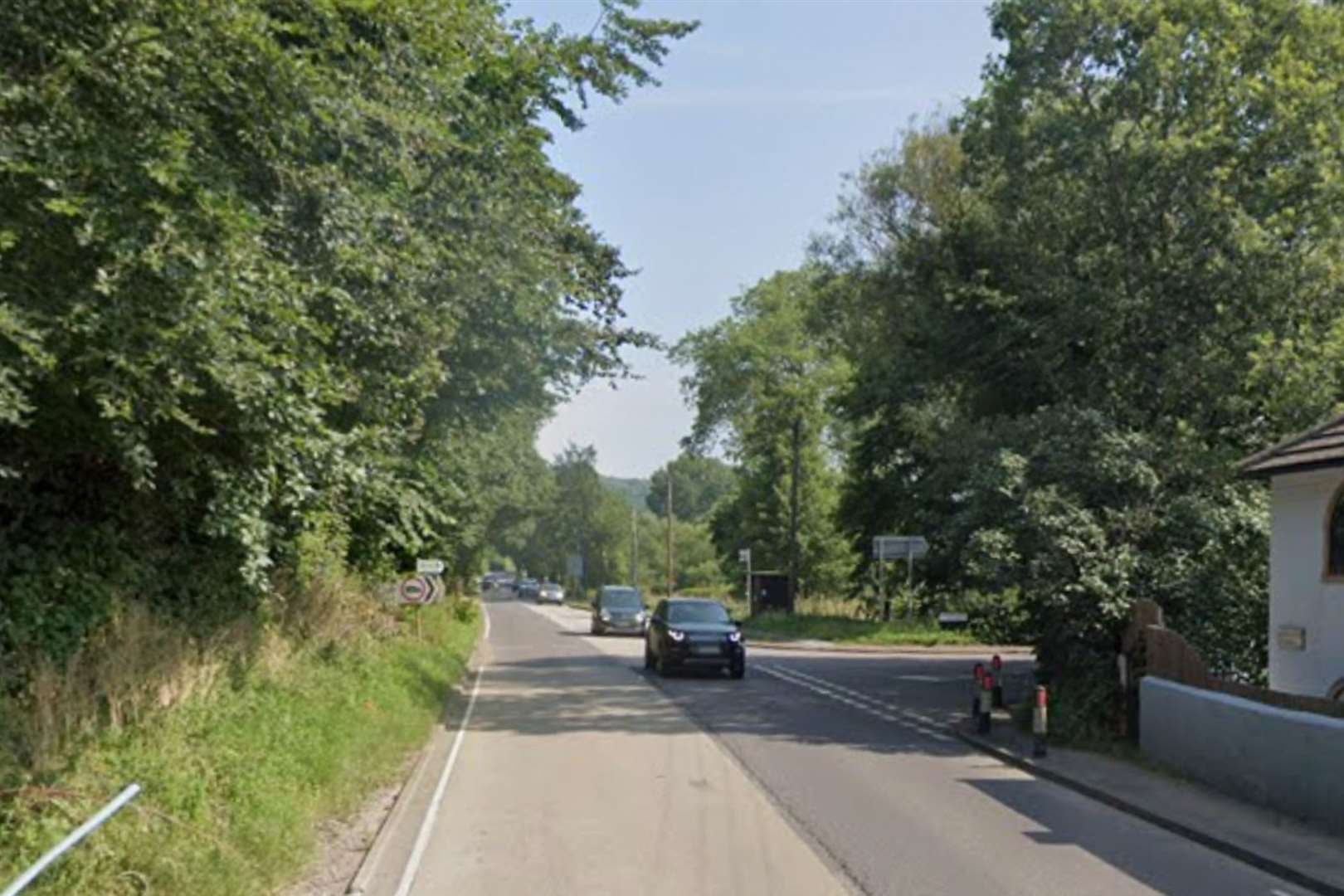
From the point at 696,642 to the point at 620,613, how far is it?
66.6 feet

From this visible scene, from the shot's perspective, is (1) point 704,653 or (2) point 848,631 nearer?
(1) point 704,653

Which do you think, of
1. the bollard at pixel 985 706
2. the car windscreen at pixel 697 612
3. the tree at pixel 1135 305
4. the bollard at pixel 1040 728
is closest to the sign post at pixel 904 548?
the car windscreen at pixel 697 612

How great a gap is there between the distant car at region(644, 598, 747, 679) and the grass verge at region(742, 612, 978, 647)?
494 inches

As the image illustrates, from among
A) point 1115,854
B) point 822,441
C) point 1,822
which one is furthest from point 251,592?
point 822,441

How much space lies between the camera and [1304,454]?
1480cm

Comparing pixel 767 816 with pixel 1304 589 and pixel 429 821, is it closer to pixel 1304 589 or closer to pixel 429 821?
pixel 429 821

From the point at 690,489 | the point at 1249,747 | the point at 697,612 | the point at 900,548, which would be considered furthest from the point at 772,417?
the point at 690,489

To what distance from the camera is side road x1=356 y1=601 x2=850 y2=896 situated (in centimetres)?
850

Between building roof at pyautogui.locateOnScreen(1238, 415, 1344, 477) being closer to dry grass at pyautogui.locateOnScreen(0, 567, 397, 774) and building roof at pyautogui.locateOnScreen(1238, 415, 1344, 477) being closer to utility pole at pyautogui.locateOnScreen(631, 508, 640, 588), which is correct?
dry grass at pyautogui.locateOnScreen(0, 567, 397, 774)

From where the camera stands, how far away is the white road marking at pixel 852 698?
60.0 ft

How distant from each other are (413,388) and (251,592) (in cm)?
256

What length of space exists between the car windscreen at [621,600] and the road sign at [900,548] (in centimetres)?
A: 1402

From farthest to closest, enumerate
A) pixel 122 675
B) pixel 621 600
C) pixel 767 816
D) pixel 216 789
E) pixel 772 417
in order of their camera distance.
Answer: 1. pixel 772 417
2. pixel 621 600
3. pixel 767 816
4. pixel 122 675
5. pixel 216 789

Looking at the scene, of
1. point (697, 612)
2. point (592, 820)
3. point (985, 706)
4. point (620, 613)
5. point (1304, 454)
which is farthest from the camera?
point (620, 613)
